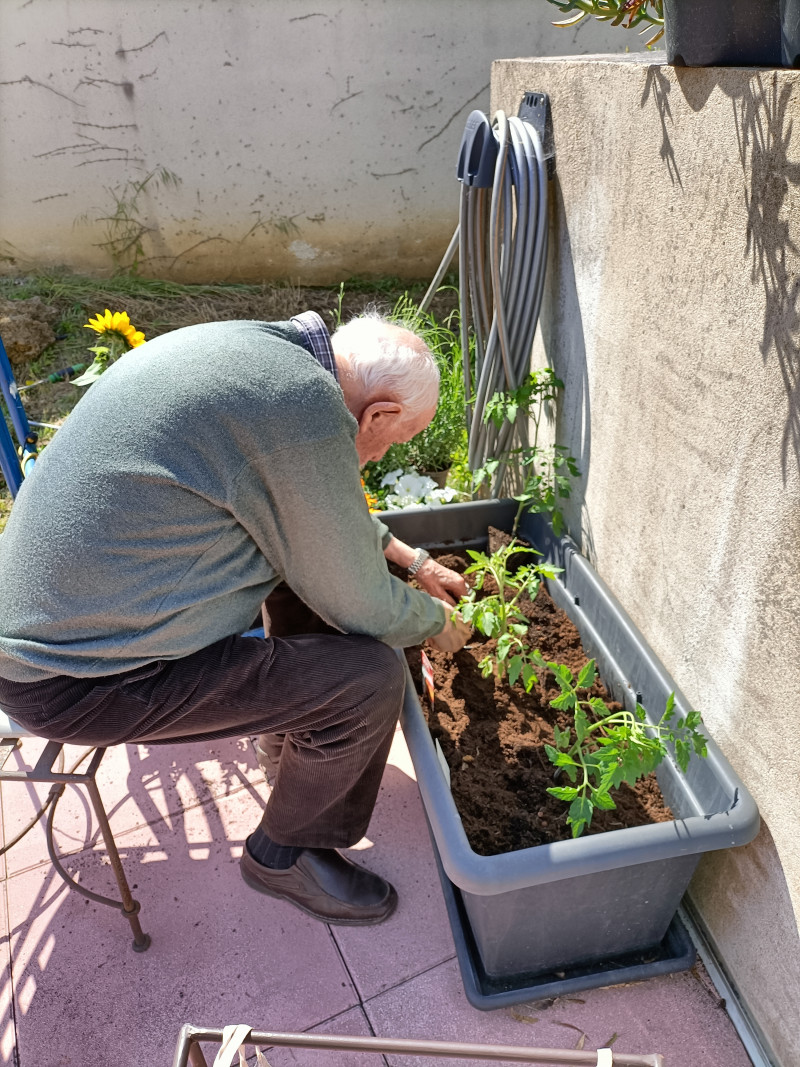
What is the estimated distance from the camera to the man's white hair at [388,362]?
1.67m

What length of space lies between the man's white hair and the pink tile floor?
1247mm

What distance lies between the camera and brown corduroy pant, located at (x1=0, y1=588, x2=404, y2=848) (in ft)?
5.24

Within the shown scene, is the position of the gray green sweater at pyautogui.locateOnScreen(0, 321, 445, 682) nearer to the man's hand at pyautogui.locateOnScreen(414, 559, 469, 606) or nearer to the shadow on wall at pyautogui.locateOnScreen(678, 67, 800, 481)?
the man's hand at pyautogui.locateOnScreen(414, 559, 469, 606)

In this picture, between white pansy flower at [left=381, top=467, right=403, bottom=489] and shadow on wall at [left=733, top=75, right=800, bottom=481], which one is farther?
white pansy flower at [left=381, top=467, right=403, bottom=489]

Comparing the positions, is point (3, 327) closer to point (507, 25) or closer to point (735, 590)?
point (507, 25)

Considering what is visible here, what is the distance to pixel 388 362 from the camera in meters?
1.66

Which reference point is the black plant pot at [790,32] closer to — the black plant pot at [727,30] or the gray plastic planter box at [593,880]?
the black plant pot at [727,30]

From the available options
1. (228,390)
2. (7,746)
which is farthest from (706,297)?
(7,746)

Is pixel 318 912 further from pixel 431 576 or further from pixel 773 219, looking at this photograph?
pixel 773 219

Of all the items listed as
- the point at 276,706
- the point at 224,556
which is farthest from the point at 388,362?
the point at 276,706

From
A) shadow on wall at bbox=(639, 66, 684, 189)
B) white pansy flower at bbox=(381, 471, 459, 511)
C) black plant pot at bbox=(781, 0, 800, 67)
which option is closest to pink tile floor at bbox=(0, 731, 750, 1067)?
white pansy flower at bbox=(381, 471, 459, 511)

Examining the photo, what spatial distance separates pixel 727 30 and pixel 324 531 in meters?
1.17

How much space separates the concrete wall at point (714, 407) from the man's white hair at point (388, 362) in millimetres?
580

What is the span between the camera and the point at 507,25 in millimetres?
4758
